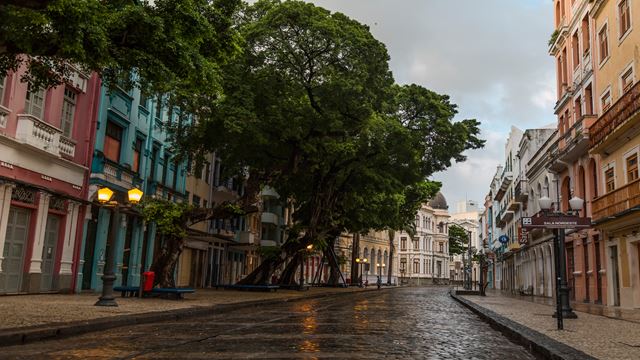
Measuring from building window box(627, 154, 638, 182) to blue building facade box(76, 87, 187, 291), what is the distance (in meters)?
18.8

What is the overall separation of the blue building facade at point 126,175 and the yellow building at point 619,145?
1817cm

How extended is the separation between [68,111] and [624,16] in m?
22.1

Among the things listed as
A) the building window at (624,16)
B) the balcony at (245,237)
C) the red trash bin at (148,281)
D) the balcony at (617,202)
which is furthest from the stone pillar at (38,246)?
the building window at (624,16)

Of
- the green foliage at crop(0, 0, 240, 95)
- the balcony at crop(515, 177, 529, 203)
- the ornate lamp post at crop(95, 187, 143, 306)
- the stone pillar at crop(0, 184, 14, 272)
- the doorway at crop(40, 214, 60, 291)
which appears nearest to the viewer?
the green foliage at crop(0, 0, 240, 95)

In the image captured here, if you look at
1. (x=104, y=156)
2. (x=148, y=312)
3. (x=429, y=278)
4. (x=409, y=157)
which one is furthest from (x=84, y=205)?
(x=429, y=278)

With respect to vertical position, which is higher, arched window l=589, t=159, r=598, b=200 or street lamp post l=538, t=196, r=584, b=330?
arched window l=589, t=159, r=598, b=200

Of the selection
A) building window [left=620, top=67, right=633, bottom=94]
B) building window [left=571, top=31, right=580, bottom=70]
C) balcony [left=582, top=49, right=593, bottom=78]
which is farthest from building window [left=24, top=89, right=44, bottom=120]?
building window [left=571, top=31, right=580, bottom=70]

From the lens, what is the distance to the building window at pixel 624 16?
2344 cm

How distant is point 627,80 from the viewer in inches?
927

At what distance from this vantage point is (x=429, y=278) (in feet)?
346

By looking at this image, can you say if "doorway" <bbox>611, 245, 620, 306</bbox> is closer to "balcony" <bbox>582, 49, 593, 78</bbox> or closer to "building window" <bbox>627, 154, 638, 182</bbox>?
"building window" <bbox>627, 154, 638, 182</bbox>

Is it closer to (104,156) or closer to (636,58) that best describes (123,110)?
(104,156)

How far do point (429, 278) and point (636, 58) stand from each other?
8615 cm

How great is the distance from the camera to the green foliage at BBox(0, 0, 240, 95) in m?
9.35
